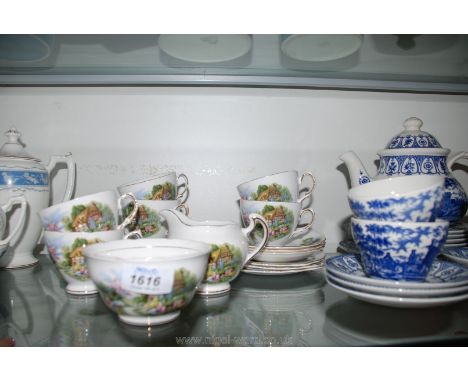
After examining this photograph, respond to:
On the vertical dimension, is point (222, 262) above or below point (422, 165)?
below

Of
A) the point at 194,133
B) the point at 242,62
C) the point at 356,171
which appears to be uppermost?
the point at 242,62

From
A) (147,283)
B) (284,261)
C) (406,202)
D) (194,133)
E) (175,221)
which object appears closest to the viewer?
(147,283)

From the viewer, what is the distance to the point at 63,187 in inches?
40.9

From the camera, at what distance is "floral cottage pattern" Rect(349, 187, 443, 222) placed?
0.60 m

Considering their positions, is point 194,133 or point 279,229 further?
point 194,133

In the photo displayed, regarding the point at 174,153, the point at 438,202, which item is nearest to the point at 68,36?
the point at 174,153

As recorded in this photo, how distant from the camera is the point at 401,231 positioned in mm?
582

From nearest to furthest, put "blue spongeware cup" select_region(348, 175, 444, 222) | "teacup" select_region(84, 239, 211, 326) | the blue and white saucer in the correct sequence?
"teacup" select_region(84, 239, 211, 326) → "blue spongeware cup" select_region(348, 175, 444, 222) → the blue and white saucer

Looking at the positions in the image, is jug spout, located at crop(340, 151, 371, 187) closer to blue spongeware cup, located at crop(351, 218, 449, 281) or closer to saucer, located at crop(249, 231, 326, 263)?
saucer, located at crop(249, 231, 326, 263)

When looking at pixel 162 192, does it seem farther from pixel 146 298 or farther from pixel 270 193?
pixel 146 298

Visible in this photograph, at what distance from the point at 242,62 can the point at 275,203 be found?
365mm

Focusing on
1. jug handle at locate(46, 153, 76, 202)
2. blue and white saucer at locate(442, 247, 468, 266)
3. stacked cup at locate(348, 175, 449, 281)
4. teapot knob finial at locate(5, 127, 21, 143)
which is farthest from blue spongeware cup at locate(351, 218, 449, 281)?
teapot knob finial at locate(5, 127, 21, 143)

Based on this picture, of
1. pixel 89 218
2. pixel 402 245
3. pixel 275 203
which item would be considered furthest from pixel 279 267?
pixel 89 218

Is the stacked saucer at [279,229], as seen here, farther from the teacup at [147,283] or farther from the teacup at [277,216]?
the teacup at [147,283]
